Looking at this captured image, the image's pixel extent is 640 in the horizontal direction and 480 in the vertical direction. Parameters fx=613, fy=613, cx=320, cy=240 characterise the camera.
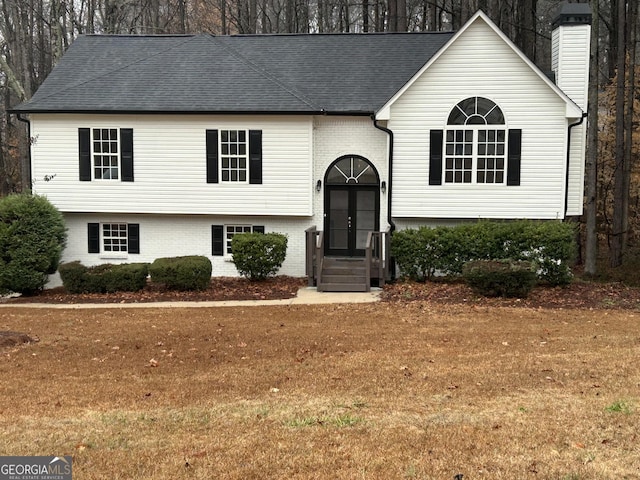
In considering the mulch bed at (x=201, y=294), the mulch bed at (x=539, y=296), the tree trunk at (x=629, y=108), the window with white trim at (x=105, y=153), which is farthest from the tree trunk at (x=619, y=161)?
the window with white trim at (x=105, y=153)

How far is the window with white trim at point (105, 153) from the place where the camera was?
18781mm

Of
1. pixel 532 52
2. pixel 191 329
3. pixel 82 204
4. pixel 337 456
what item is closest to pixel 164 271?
pixel 82 204

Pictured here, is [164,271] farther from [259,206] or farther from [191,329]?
[191,329]

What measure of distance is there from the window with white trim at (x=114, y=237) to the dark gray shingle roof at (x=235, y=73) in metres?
3.68

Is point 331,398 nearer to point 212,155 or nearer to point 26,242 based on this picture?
point 212,155

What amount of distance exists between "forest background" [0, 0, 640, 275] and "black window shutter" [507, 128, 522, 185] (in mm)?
2994

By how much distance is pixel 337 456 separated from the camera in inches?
189

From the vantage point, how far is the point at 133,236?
19312 mm

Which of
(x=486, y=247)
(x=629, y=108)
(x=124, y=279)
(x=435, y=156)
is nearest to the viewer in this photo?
(x=486, y=247)

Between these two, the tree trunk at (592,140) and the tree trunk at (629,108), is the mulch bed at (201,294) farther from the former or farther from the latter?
the tree trunk at (629,108)

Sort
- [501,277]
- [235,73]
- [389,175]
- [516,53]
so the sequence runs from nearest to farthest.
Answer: [501,277] → [516,53] → [389,175] → [235,73]

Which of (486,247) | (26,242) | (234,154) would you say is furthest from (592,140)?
(26,242)

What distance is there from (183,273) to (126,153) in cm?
451

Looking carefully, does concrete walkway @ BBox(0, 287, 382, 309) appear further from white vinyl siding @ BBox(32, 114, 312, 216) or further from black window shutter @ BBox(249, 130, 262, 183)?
black window shutter @ BBox(249, 130, 262, 183)
